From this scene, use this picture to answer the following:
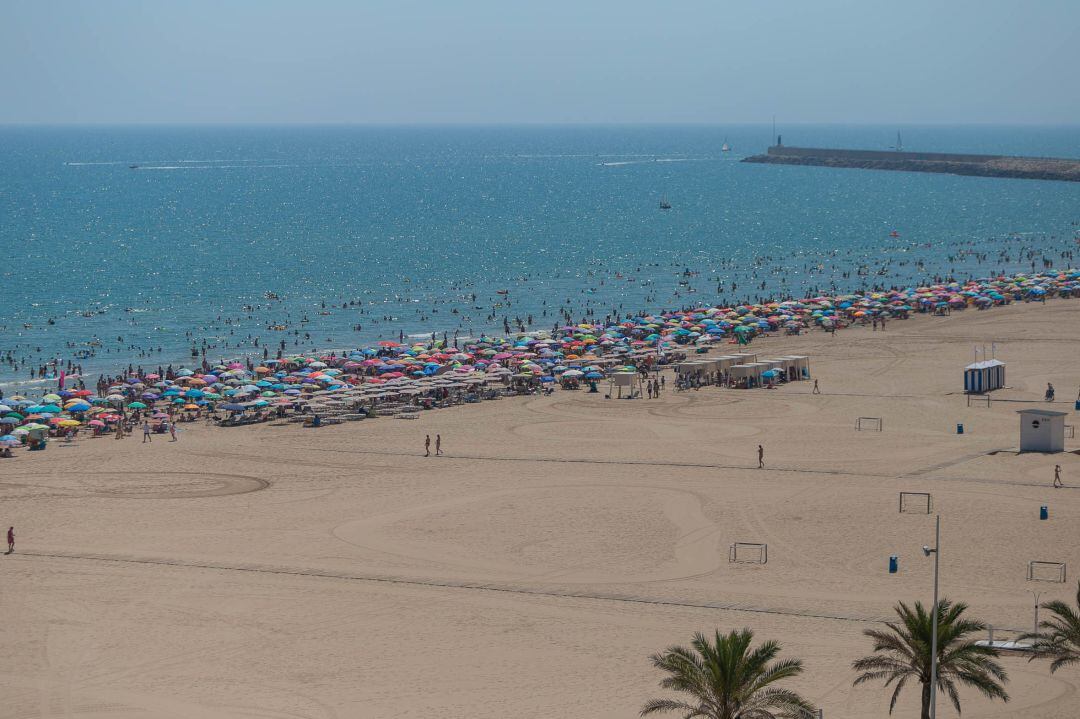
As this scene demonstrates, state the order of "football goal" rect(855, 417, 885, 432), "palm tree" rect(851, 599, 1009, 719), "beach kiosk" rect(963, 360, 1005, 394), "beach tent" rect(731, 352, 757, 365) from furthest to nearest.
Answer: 1. "beach tent" rect(731, 352, 757, 365)
2. "beach kiosk" rect(963, 360, 1005, 394)
3. "football goal" rect(855, 417, 885, 432)
4. "palm tree" rect(851, 599, 1009, 719)

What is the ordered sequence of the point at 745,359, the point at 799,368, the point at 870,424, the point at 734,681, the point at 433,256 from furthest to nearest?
the point at 433,256 → the point at 745,359 → the point at 799,368 → the point at 870,424 → the point at 734,681

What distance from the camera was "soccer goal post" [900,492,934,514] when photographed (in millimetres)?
36500

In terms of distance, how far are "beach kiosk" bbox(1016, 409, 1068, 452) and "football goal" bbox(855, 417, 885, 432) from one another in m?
5.62

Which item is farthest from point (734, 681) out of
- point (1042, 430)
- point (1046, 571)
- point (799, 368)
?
point (799, 368)

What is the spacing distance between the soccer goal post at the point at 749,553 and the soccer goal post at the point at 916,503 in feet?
16.9

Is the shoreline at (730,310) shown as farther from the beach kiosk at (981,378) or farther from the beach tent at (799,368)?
the beach kiosk at (981,378)

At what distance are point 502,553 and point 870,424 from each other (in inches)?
742

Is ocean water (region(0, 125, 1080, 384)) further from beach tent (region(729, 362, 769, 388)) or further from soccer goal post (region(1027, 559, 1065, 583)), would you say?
soccer goal post (region(1027, 559, 1065, 583))

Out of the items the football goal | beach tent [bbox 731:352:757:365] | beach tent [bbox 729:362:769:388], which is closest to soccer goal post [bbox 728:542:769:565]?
the football goal

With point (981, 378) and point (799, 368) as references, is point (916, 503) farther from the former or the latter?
point (799, 368)

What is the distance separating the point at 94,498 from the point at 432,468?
9.58 metres

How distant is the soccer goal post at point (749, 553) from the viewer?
32.5 metres

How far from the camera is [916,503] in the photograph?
122ft

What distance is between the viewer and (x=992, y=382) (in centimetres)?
5325
